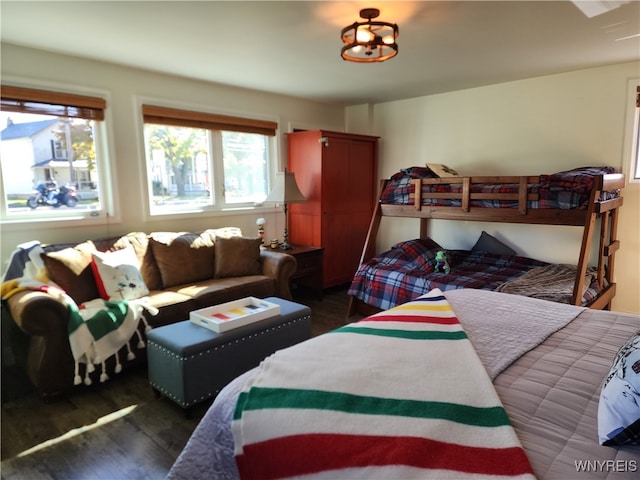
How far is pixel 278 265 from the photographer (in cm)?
373

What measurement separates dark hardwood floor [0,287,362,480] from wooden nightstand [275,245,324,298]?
75.7 inches

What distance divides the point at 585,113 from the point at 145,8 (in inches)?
147

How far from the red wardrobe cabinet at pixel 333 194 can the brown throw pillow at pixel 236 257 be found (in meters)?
0.96

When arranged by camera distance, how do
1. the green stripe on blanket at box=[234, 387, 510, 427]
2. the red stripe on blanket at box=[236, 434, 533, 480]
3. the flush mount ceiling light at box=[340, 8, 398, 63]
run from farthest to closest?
1. the flush mount ceiling light at box=[340, 8, 398, 63]
2. the green stripe on blanket at box=[234, 387, 510, 427]
3. the red stripe on blanket at box=[236, 434, 533, 480]

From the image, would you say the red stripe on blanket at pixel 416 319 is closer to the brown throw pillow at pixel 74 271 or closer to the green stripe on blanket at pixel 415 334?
the green stripe on blanket at pixel 415 334

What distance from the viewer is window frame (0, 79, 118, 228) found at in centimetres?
289

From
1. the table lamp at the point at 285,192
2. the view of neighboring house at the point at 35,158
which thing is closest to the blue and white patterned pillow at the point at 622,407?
the table lamp at the point at 285,192

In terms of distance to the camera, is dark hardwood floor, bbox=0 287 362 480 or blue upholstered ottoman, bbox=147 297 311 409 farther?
blue upholstered ottoman, bbox=147 297 311 409

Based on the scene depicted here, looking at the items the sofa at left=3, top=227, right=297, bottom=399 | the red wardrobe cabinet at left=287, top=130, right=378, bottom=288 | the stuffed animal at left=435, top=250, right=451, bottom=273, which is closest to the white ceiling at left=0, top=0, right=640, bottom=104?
the red wardrobe cabinet at left=287, top=130, right=378, bottom=288

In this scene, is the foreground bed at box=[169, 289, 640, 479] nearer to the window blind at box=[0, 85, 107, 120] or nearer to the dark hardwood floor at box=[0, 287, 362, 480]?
the dark hardwood floor at box=[0, 287, 362, 480]

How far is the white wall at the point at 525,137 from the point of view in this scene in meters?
3.55

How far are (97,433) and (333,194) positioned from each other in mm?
3236

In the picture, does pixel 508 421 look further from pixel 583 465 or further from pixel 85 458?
pixel 85 458

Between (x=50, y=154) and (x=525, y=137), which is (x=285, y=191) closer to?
(x=50, y=154)
